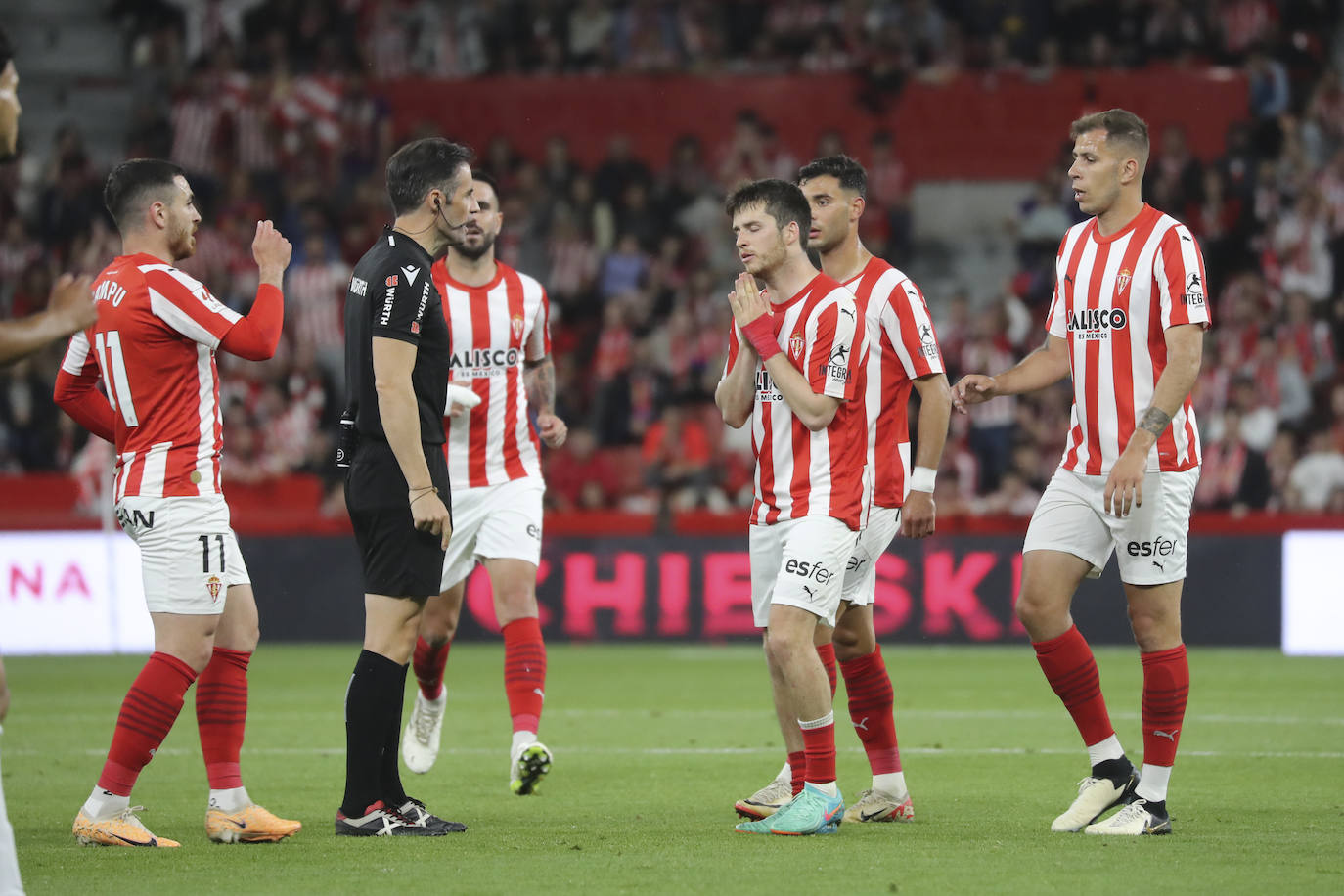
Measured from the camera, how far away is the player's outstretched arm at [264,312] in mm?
5969

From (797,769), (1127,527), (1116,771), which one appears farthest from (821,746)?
(1127,527)

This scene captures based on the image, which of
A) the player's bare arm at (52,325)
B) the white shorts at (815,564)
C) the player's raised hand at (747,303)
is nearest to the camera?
the player's bare arm at (52,325)

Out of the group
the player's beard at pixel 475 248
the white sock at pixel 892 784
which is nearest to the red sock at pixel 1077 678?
the white sock at pixel 892 784

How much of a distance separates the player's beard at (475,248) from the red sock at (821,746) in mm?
3113

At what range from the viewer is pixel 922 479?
6688 millimetres

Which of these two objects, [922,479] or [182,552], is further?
[922,479]

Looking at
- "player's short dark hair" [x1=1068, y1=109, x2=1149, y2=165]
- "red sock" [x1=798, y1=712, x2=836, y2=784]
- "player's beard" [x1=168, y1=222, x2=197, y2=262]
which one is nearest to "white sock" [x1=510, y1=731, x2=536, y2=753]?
"red sock" [x1=798, y1=712, x2=836, y2=784]

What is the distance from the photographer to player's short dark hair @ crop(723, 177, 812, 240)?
6.27 metres

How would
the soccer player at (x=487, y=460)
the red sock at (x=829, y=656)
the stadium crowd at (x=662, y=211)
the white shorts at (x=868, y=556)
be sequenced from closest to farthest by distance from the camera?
the white shorts at (x=868, y=556) < the red sock at (x=829, y=656) < the soccer player at (x=487, y=460) < the stadium crowd at (x=662, y=211)

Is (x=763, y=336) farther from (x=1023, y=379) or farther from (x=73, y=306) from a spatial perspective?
(x=73, y=306)

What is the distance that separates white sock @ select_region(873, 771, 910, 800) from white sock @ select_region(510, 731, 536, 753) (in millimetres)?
1485

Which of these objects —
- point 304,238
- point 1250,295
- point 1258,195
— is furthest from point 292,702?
point 1258,195

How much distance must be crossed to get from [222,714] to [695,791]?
6.80 ft

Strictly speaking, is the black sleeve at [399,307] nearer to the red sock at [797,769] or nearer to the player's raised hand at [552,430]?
the red sock at [797,769]
